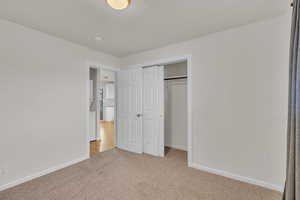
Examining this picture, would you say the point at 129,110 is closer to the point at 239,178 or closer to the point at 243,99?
the point at 243,99

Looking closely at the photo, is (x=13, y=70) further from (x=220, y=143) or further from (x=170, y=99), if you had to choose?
(x=220, y=143)

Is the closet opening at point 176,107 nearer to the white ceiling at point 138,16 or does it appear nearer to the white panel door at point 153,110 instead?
the white panel door at point 153,110

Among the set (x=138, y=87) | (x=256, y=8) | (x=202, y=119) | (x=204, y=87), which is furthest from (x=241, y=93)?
(x=138, y=87)

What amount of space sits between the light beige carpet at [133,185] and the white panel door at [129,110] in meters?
0.78

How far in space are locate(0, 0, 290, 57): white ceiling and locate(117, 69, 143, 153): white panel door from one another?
3.53 ft

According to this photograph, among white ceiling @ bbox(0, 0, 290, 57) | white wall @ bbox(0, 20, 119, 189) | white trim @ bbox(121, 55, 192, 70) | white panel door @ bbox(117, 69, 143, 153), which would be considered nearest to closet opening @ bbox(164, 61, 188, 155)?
white trim @ bbox(121, 55, 192, 70)

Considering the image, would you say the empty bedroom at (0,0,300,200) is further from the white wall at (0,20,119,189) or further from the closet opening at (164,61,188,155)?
the closet opening at (164,61,188,155)

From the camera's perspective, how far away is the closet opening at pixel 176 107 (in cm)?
363

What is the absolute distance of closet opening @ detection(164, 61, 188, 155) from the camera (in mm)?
3631

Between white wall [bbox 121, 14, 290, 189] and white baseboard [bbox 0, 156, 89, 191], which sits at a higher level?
white wall [bbox 121, 14, 290, 189]

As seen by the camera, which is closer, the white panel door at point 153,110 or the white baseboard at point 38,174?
the white baseboard at point 38,174

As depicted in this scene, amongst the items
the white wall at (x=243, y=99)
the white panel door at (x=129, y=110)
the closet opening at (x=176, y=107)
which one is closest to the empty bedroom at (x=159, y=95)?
the white wall at (x=243, y=99)

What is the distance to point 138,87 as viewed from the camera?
11.2 ft

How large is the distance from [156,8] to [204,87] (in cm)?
152
